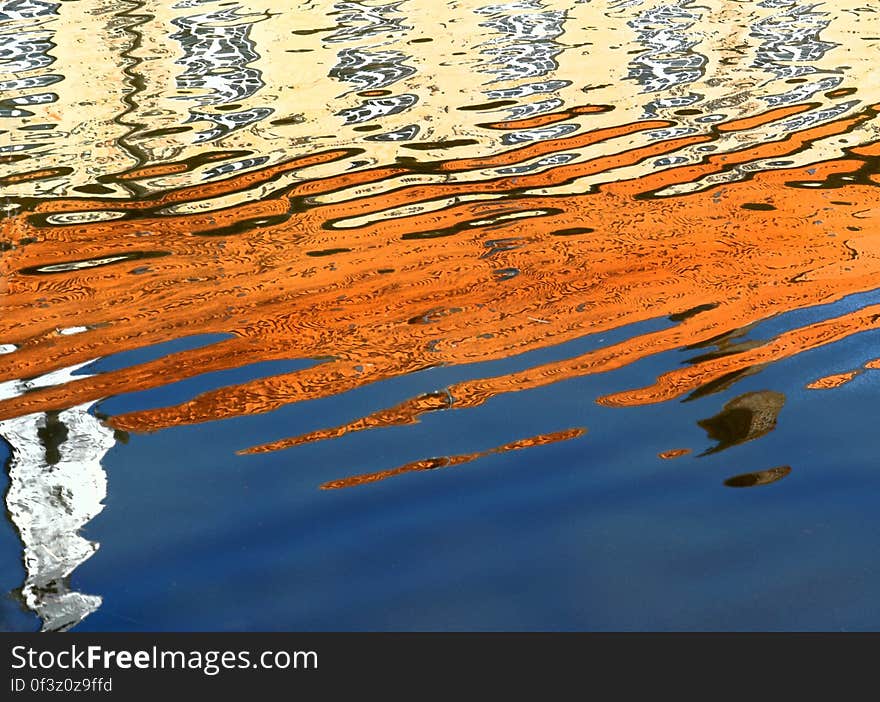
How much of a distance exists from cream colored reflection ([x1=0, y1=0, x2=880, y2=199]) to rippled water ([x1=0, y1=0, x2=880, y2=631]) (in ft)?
0.20

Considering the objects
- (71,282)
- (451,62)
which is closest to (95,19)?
(451,62)

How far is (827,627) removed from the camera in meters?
2.11

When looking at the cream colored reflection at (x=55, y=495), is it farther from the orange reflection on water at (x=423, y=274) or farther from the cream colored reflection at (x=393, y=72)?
the cream colored reflection at (x=393, y=72)

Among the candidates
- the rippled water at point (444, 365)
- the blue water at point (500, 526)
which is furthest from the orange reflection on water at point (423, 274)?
the blue water at point (500, 526)

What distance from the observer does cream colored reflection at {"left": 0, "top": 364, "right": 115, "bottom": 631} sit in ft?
7.16

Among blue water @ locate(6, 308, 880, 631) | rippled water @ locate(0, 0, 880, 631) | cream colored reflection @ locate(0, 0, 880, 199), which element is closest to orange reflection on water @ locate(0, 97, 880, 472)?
rippled water @ locate(0, 0, 880, 631)

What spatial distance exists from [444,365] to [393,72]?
4431 millimetres

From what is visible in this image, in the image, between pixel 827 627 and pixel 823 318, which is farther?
pixel 823 318

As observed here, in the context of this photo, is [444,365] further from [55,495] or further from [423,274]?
[55,495]

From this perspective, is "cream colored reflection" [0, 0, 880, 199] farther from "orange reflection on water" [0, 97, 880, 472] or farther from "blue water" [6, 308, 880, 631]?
"blue water" [6, 308, 880, 631]

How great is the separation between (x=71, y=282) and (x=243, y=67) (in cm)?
407

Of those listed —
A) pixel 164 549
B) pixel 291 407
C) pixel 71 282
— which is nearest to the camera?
pixel 164 549

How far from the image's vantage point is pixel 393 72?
7102mm
